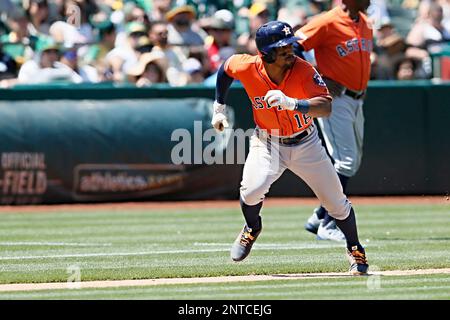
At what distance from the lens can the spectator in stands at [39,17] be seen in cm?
1705

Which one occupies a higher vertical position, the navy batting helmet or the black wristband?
the navy batting helmet

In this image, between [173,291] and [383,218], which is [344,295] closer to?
[173,291]

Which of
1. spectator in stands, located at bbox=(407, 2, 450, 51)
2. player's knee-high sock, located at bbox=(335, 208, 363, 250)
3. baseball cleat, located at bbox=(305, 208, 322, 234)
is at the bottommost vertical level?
baseball cleat, located at bbox=(305, 208, 322, 234)

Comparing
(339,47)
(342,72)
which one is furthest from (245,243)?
(339,47)

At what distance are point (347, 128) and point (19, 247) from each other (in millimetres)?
3319

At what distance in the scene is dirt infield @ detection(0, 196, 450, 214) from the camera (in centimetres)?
1423

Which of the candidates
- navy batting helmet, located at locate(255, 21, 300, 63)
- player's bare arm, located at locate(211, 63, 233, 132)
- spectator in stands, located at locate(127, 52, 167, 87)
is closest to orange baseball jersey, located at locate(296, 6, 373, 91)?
player's bare arm, located at locate(211, 63, 233, 132)

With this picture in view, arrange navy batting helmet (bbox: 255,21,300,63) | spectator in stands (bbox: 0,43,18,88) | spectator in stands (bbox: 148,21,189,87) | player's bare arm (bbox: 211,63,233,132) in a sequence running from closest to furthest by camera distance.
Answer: navy batting helmet (bbox: 255,21,300,63), player's bare arm (bbox: 211,63,233,132), spectator in stands (bbox: 0,43,18,88), spectator in stands (bbox: 148,21,189,87)

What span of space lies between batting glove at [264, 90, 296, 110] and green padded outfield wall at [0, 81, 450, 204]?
23.0 feet

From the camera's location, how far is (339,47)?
1019cm

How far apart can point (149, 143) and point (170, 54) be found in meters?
2.38

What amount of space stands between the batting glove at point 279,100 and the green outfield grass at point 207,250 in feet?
4.14

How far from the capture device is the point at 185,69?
53.2ft

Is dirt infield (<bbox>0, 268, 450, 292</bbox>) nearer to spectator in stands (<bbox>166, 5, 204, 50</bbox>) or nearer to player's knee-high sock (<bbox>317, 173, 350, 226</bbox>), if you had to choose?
player's knee-high sock (<bbox>317, 173, 350, 226</bbox>)
